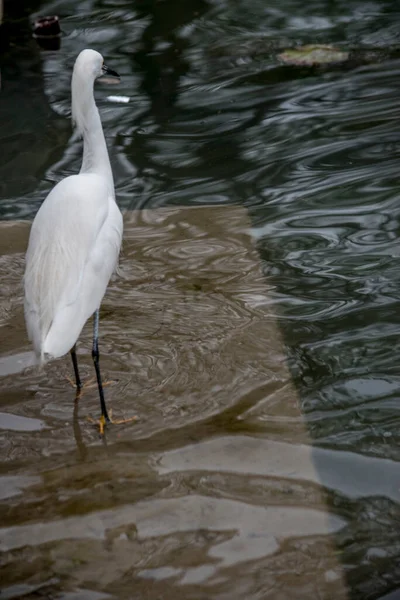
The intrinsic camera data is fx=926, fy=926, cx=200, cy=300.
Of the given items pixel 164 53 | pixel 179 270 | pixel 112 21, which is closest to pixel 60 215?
pixel 179 270

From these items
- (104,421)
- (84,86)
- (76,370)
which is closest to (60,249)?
(76,370)

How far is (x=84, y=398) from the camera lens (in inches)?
125

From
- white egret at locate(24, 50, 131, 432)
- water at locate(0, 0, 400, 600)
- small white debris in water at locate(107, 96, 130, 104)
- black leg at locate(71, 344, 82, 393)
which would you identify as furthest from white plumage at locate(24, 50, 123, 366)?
small white debris in water at locate(107, 96, 130, 104)

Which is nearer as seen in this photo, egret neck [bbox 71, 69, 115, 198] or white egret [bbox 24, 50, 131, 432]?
white egret [bbox 24, 50, 131, 432]

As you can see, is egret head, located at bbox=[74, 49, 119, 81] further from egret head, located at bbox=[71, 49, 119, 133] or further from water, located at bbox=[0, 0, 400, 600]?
water, located at bbox=[0, 0, 400, 600]

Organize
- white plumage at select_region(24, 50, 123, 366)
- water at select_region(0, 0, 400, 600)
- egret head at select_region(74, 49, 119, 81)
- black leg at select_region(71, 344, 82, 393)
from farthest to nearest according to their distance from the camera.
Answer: egret head at select_region(74, 49, 119, 81) < black leg at select_region(71, 344, 82, 393) < white plumage at select_region(24, 50, 123, 366) < water at select_region(0, 0, 400, 600)

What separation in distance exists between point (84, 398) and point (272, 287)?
1.04m

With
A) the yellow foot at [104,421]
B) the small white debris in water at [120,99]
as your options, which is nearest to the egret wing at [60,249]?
the yellow foot at [104,421]

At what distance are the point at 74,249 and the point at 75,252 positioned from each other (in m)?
0.01

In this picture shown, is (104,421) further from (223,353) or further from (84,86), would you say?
(84,86)

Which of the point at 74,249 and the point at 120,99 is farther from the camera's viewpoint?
the point at 120,99

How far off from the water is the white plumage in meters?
0.35

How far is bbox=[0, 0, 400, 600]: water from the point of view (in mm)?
2395

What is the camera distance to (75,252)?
119 inches
